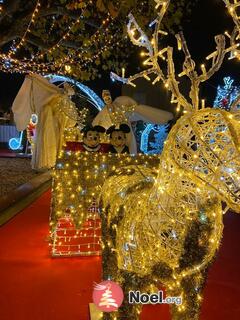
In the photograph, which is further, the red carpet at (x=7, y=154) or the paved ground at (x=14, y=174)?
the red carpet at (x=7, y=154)

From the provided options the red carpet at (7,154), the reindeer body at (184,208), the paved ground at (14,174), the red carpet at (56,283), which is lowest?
the red carpet at (56,283)

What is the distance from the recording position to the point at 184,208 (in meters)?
2.34

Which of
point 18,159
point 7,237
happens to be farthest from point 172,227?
point 18,159

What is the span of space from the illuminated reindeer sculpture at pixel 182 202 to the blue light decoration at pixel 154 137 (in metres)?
11.9

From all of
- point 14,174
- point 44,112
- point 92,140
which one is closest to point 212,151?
point 92,140

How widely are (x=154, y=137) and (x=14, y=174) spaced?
6216 mm

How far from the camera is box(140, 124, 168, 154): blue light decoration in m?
14.7

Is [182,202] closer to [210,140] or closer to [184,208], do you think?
[184,208]

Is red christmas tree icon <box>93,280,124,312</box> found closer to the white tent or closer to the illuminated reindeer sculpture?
the illuminated reindeer sculpture

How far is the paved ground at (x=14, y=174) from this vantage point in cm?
889

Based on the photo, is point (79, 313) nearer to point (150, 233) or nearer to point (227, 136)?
point (150, 233)

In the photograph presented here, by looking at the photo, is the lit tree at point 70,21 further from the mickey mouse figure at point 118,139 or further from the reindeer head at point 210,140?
the reindeer head at point 210,140

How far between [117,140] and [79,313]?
2.63 m

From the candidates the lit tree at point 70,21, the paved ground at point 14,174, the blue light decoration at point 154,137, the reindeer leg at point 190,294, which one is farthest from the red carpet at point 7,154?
the reindeer leg at point 190,294
